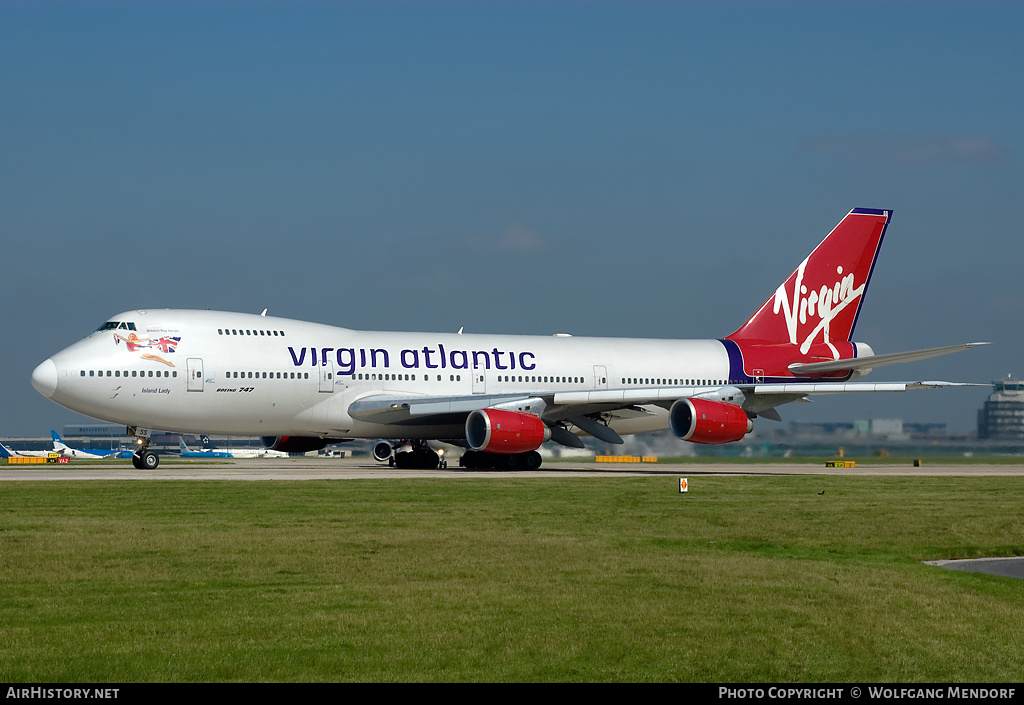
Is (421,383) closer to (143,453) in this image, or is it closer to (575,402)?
(575,402)

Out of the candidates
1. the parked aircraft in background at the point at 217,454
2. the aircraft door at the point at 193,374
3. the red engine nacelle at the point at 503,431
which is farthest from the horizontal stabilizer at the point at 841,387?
the parked aircraft in background at the point at 217,454

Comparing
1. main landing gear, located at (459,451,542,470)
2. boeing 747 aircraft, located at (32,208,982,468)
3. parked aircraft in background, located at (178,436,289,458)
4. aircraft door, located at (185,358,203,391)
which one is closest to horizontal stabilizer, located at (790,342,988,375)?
boeing 747 aircraft, located at (32,208,982,468)

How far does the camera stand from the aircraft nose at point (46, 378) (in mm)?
35594

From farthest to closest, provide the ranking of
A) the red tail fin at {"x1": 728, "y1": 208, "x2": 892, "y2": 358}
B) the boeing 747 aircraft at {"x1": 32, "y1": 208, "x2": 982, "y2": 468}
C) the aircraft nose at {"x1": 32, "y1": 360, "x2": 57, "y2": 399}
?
1. the red tail fin at {"x1": 728, "y1": 208, "x2": 892, "y2": 358}
2. the boeing 747 aircraft at {"x1": 32, "y1": 208, "x2": 982, "y2": 468}
3. the aircraft nose at {"x1": 32, "y1": 360, "x2": 57, "y2": 399}

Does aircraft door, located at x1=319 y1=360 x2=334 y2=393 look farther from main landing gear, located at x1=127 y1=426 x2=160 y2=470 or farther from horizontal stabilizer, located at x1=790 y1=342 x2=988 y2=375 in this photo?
horizontal stabilizer, located at x1=790 y1=342 x2=988 y2=375

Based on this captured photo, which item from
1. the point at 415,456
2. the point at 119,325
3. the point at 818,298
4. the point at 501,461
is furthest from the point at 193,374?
the point at 818,298

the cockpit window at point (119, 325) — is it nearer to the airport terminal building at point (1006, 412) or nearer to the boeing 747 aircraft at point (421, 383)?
the boeing 747 aircraft at point (421, 383)

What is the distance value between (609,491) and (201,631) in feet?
58.8

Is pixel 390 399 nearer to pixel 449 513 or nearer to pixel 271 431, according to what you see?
pixel 271 431

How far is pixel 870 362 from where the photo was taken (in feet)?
140

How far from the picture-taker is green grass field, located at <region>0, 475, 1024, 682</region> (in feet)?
32.1

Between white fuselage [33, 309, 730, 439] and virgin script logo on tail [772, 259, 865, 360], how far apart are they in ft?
14.6

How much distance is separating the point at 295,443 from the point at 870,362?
66.7 ft

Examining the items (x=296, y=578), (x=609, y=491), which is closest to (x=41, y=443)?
(x=609, y=491)
